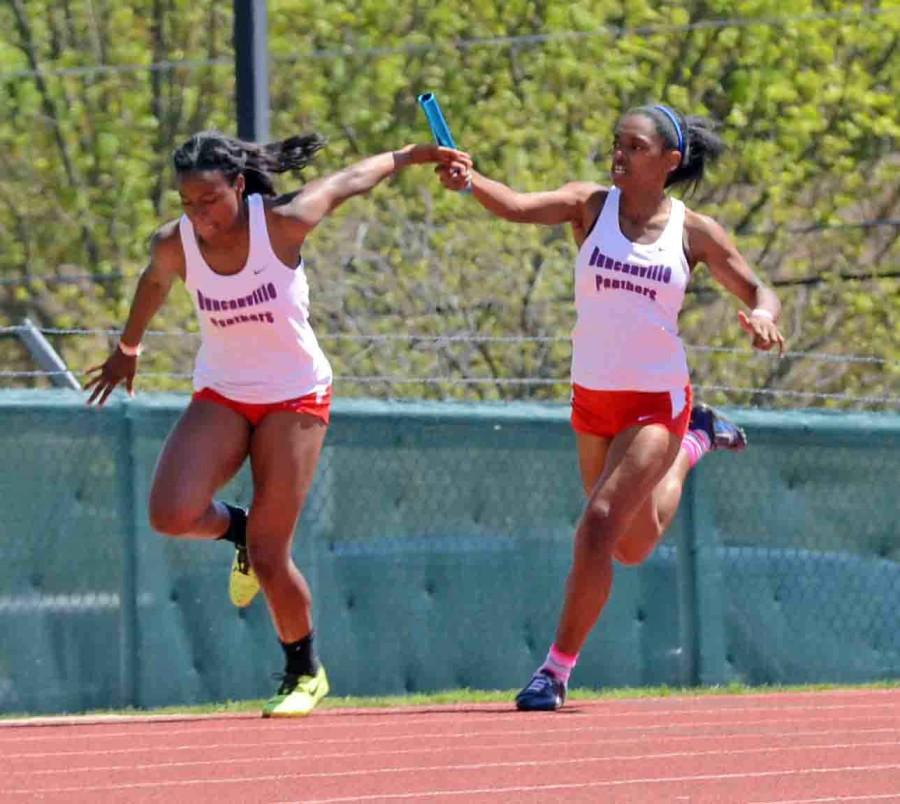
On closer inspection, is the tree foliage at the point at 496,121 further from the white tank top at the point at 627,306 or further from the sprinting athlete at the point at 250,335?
the sprinting athlete at the point at 250,335

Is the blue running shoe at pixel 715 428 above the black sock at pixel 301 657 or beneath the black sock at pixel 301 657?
above

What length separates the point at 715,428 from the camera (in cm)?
1000

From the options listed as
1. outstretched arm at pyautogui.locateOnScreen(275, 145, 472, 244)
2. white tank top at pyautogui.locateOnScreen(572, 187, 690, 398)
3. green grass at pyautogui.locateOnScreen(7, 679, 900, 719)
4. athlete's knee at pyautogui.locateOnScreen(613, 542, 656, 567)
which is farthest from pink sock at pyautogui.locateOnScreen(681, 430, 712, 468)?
outstretched arm at pyautogui.locateOnScreen(275, 145, 472, 244)

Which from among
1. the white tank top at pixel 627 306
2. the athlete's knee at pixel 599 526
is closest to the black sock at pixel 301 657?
the athlete's knee at pixel 599 526

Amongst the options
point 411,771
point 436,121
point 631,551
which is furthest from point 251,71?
point 411,771

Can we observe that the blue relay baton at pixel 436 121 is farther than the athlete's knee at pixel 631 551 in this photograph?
No

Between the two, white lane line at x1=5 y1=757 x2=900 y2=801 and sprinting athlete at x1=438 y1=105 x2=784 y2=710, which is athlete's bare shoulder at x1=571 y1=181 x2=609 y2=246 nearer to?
sprinting athlete at x1=438 y1=105 x2=784 y2=710

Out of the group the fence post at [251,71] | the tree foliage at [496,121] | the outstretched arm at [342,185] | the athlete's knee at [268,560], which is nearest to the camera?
the outstretched arm at [342,185]

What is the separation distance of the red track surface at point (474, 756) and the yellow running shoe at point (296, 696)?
0.20 ft

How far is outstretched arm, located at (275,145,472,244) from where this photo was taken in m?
8.26

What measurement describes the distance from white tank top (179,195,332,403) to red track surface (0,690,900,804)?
46.4 inches

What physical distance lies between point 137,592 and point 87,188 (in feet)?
32.6

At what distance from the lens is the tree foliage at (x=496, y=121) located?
19.1m

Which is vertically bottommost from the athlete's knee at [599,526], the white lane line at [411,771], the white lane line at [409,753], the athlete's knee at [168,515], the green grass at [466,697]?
the green grass at [466,697]
